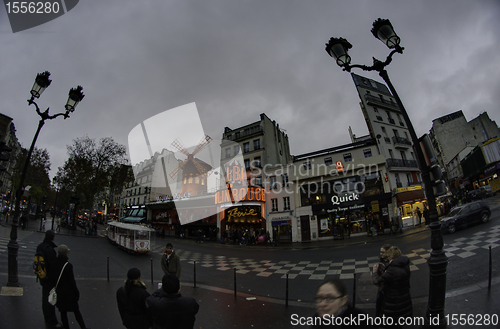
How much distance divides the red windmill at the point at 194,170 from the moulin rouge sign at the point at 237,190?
1062cm

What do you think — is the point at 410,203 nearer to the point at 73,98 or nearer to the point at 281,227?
the point at 281,227

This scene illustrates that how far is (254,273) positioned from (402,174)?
2083cm

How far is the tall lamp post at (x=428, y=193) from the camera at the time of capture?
12.1 feet

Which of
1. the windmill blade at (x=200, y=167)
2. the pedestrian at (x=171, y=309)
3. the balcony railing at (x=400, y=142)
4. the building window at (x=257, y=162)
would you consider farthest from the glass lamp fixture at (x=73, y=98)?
the windmill blade at (x=200, y=167)

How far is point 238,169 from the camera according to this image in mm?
27188

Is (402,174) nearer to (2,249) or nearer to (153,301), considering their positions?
(153,301)

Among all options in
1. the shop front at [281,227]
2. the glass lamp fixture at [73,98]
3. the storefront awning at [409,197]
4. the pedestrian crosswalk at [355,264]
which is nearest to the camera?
the glass lamp fixture at [73,98]

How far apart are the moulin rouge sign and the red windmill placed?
34.9 ft

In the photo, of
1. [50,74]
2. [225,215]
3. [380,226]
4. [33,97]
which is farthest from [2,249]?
[380,226]

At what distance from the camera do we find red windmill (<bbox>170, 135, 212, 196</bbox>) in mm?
37188

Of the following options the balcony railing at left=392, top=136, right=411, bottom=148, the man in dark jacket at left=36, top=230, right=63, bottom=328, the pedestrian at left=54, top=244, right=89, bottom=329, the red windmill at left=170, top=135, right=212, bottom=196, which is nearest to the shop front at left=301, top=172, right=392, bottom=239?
the balcony railing at left=392, top=136, right=411, bottom=148

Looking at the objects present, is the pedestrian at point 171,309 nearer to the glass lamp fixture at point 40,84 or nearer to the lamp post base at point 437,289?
the lamp post base at point 437,289

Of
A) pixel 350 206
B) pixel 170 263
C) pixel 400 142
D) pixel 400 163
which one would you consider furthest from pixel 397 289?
pixel 400 142

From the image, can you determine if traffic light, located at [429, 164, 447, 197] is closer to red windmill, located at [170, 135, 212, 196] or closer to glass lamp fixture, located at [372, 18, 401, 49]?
glass lamp fixture, located at [372, 18, 401, 49]
